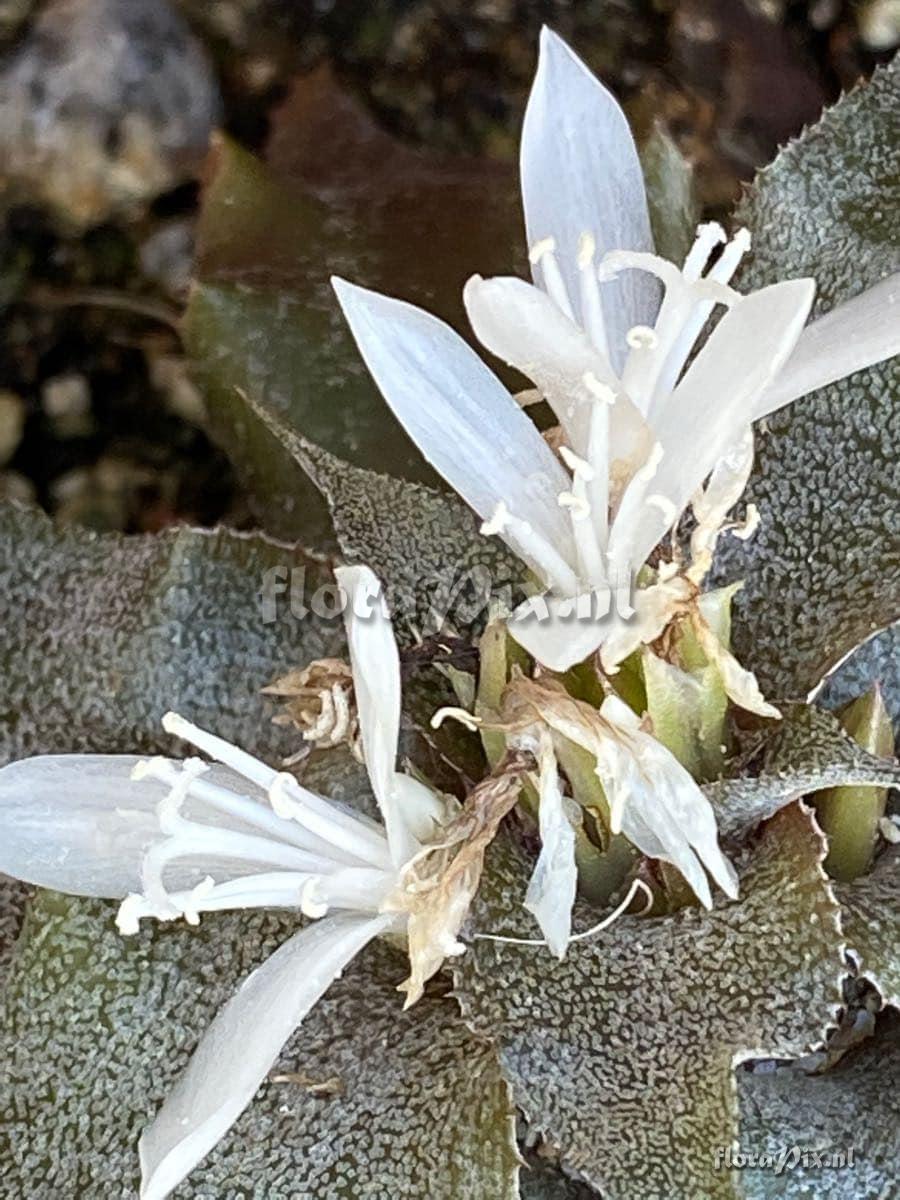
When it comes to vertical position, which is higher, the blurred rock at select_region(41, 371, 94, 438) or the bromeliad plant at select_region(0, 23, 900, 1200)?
the bromeliad plant at select_region(0, 23, 900, 1200)

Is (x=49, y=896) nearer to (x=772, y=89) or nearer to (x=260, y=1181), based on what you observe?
(x=260, y=1181)

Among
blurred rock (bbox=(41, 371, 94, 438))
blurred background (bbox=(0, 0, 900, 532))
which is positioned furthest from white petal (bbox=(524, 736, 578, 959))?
blurred rock (bbox=(41, 371, 94, 438))

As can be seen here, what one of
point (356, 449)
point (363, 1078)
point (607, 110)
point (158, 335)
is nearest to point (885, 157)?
point (607, 110)

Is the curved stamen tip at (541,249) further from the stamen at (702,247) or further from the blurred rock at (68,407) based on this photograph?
the blurred rock at (68,407)

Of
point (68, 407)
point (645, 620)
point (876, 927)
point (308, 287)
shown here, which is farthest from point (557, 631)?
point (68, 407)

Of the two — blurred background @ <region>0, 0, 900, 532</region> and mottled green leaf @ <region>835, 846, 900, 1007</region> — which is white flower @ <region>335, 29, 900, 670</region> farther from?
blurred background @ <region>0, 0, 900, 532</region>

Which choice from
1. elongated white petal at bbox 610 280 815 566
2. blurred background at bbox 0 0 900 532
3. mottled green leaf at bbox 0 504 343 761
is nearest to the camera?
elongated white petal at bbox 610 280 815 566

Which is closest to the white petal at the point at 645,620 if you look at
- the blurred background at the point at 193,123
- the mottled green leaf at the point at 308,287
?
the mottled green leaf at the point at 308,287
